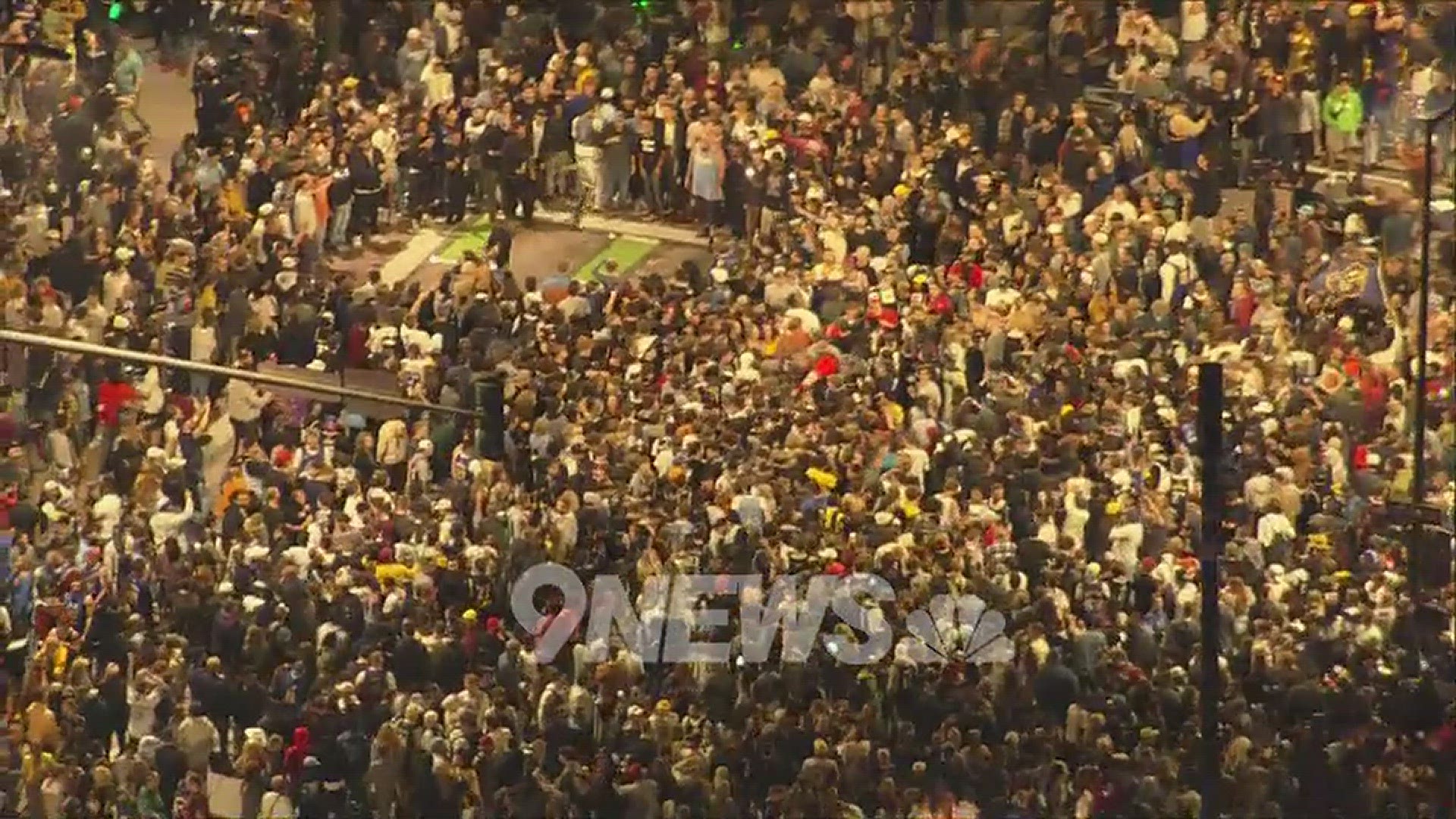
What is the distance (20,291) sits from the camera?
145 ft

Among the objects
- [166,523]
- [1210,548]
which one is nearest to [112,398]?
[166,523]

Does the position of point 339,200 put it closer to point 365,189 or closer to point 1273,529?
point 365,189

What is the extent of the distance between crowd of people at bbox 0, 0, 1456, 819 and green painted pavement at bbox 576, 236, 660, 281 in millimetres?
554

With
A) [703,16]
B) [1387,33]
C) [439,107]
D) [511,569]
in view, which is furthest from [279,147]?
[1387,33]

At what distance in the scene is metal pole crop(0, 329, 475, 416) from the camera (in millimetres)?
21406

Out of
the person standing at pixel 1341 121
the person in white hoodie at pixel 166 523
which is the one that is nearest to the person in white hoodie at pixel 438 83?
the person in white hoodie at pixel 166 523

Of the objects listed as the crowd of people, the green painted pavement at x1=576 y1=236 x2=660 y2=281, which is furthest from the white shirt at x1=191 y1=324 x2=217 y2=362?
the green painted pavement at x1=576 y1=236 x2=660 y2=281

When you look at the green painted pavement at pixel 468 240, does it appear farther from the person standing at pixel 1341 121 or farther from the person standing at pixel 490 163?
the person standing at pixel 1341 121

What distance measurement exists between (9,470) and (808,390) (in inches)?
351

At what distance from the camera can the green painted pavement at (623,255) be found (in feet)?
155

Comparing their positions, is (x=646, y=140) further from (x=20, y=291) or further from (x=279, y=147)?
(x=20, y=291)

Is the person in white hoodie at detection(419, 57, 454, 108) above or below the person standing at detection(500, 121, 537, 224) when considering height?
above

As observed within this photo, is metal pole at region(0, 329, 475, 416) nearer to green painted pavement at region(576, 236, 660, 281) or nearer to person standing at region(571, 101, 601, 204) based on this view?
green painted pavement at region(576, 236, 660, 281)

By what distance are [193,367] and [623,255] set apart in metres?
26.1
